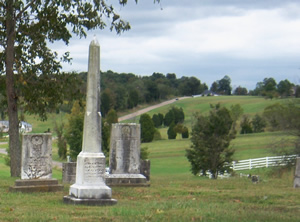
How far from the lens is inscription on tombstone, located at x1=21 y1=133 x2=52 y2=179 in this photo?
16.0 meters

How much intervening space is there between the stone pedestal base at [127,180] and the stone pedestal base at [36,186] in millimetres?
2465

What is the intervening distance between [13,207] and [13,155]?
12119 mm

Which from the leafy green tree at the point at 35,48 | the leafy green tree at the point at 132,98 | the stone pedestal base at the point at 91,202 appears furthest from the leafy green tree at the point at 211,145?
the leafy green tree at the point at 132,98

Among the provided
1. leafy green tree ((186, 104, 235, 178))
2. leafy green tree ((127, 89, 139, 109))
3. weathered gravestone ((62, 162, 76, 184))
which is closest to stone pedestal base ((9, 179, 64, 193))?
weathered gravestone ((62, 162, 76, 184))

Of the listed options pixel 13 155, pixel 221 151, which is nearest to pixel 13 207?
pixel 13 155

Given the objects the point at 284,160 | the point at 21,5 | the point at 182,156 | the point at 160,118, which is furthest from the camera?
the point at 160,118

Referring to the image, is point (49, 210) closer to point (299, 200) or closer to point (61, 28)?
point (299, 200)

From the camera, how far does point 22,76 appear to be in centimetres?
2325

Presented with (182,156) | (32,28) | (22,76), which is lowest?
(182,156)

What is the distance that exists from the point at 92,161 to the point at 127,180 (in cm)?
509

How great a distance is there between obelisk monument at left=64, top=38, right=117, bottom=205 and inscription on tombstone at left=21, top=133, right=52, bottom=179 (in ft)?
10.7

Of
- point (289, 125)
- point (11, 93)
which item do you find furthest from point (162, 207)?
point (289, 125)

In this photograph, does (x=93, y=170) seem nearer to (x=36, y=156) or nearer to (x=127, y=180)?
(x=36, y=156)

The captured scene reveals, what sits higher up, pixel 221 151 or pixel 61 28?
pixel 61 28
